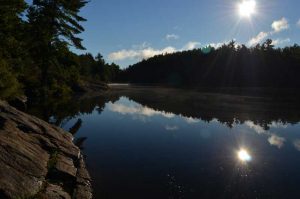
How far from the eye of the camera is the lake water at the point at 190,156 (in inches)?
569

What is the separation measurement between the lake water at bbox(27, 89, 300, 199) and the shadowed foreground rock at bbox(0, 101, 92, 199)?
1228mm

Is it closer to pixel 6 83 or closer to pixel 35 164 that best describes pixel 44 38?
pixel 6 83

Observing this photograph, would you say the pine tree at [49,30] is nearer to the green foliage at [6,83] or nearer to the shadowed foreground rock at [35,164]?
the green foliage at [6,83]

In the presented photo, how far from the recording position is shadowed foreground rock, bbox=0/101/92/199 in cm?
1059

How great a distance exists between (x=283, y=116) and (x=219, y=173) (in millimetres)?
26649

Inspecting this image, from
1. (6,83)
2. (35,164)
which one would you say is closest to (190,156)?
(35,164)

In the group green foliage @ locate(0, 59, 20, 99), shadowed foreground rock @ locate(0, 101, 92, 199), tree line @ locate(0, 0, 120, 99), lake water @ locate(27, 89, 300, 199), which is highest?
tree line @ locate(0, 0, 120, 99)

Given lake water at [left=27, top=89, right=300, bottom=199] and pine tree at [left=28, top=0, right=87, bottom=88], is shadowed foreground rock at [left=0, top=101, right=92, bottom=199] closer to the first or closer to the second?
lake water at [left=27, top=89, right=300, bottom=199]

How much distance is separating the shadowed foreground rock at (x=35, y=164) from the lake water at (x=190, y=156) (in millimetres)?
1228

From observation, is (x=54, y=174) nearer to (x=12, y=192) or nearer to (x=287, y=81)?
(x=12, y=192)

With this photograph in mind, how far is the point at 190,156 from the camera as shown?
20.0 metres

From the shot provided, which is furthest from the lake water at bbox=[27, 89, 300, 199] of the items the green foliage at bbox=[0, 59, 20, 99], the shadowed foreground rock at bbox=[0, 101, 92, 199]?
the green foliage at bbox=[0, 59, 20, 99]

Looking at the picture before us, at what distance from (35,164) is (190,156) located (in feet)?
33.7

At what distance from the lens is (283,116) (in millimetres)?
40031
